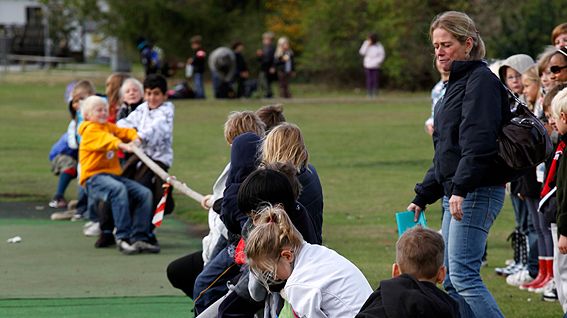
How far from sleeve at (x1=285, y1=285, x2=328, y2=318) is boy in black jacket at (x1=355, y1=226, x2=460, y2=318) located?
384mm

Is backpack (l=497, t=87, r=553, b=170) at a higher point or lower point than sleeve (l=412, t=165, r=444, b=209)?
higher

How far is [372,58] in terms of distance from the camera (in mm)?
36906

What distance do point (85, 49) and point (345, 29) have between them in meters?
32.9

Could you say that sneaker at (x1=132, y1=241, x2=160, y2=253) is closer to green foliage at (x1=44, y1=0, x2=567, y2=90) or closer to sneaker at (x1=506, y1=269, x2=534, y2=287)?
sneaker at (x1=506, y1=269, x2=534, y2=287)

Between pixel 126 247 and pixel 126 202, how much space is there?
0.42 meters

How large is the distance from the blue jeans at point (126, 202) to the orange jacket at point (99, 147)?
10 cm

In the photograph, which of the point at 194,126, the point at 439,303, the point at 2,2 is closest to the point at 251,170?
the point at 439,303

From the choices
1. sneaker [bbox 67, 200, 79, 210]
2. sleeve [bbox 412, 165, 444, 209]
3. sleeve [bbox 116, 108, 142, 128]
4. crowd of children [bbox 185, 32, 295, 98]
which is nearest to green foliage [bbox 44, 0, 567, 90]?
crowd of children [bbox 185, 32, 295, 98]

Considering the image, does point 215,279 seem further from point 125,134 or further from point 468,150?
point 125,134

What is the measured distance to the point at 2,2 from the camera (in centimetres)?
7831

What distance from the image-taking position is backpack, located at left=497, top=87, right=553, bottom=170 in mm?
6297

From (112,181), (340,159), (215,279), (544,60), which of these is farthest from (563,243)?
(340,159)

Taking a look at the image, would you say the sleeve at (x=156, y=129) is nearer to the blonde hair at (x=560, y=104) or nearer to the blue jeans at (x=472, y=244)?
the blue jeans at (x=472, y=244)

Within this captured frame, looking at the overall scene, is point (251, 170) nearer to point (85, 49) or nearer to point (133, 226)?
point (133, 226)
